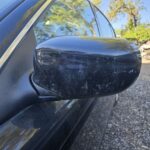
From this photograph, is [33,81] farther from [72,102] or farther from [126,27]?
[126,27]

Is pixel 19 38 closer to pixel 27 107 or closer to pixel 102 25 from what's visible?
pixel 27 107

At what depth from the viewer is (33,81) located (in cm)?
117

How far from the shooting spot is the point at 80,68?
3.37ft

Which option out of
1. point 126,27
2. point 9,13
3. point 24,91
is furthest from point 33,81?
point 126,27

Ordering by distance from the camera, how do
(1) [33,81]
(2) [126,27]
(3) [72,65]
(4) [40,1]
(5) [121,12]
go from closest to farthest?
(3) [72,65] < (1) [33,81] < (4) [40,1] < (2) [126,27] < (5) [121,12]

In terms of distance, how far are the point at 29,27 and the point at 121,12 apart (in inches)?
846

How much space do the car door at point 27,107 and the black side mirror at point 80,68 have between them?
114mm

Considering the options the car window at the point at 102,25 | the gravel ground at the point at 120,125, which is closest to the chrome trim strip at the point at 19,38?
the gravel ground at the point at 120,125

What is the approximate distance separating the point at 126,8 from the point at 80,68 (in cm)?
2165

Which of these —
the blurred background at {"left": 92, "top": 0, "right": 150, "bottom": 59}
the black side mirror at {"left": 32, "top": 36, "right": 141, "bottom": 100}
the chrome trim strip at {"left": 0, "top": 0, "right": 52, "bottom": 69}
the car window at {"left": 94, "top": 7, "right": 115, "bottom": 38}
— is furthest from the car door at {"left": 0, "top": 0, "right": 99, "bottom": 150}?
the blurred background at {"left": 92, "top": 0, "right": 150, "bottom": 59}

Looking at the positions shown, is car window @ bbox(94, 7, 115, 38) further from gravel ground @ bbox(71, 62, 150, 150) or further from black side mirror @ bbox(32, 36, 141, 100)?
black side mirror @ bbox(32, 36, 141, 100)

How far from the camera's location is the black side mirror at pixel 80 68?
1.03m

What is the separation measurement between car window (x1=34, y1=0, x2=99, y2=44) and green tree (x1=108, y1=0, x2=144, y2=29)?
63.4 feet

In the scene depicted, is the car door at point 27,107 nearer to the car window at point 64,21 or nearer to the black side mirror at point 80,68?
the car window at point 64,21
